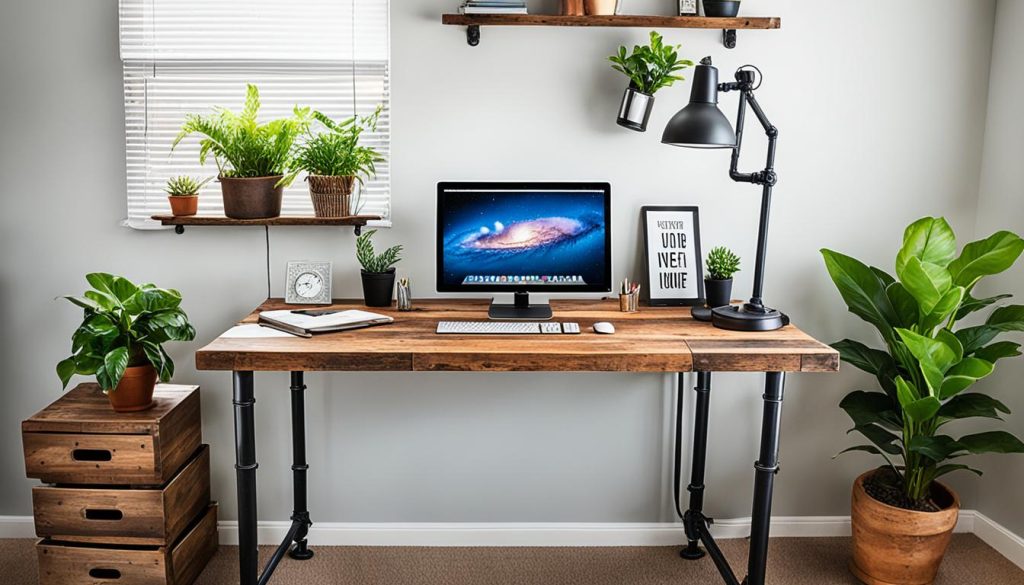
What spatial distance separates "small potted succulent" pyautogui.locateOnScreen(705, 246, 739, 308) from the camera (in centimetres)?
297

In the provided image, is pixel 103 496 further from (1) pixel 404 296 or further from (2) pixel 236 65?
(2) pixel 236 65

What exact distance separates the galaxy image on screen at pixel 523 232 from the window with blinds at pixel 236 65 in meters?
0.35

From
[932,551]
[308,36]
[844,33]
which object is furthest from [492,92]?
[932,551]

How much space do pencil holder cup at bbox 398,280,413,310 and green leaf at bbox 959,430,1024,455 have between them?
70.8 inches

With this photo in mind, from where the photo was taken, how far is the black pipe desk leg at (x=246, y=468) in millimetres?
2469

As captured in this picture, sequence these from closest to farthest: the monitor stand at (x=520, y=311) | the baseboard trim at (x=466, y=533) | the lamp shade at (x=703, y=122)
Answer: the lamp shade at (x=703, y=122) → the monitor stand at (x=520, y=311) → the baseboard trim at (x=466, y=533)

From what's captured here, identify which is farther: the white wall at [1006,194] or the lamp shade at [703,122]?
the white wall at [1006,194]

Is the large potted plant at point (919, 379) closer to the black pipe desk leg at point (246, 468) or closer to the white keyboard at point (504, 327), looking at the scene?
the white keyboard at point (504, 327)

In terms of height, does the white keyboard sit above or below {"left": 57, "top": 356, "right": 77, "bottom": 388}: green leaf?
above

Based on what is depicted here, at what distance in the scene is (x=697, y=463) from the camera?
10.4 ft

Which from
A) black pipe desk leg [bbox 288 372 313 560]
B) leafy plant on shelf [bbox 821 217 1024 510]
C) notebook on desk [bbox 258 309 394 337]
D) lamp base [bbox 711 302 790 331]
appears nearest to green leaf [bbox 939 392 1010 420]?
leafy plant on shelf [bbox 821 217 1024 510]

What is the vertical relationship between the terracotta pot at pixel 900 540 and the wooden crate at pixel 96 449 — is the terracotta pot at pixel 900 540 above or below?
below

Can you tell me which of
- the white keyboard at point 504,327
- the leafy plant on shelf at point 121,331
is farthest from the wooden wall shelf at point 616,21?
the leafy plant on shelf at point 121,331

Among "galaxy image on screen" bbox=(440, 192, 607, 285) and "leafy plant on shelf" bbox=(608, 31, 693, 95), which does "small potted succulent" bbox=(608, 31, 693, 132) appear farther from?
"galaxy image on screen" bbox=(440, 192, 607, 285)
